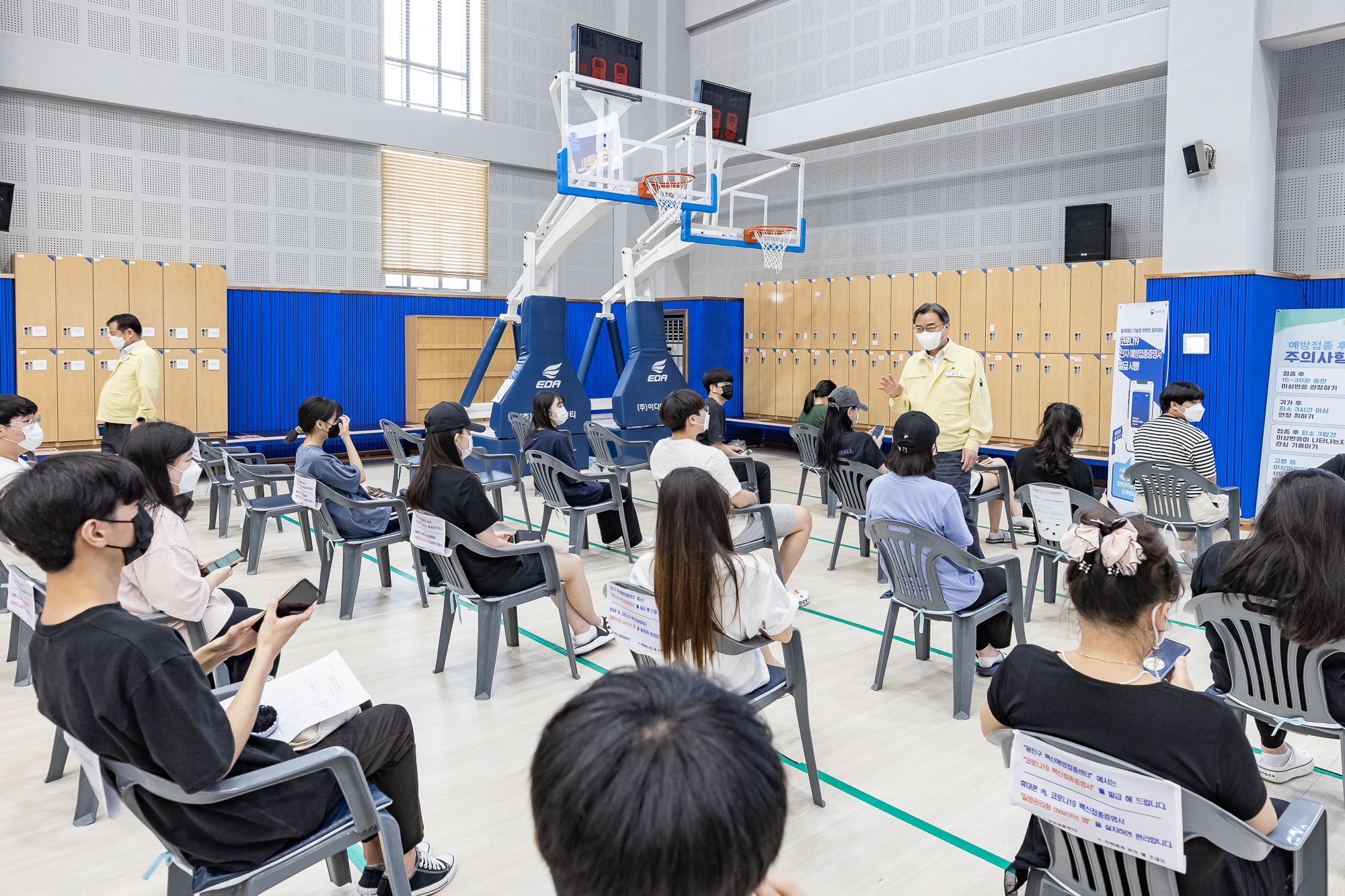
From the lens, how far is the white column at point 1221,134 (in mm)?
6984

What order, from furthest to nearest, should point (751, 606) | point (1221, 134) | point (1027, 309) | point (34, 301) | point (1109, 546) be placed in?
point (1027, 309) < point (34, 301) < point (1221, 134) < point (751, 606) < point (1109, 546)

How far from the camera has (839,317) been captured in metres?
10.9

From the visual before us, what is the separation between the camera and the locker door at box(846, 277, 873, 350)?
416 inches

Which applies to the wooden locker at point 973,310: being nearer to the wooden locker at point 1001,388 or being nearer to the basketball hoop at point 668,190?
the wooden locker at point 1001,388

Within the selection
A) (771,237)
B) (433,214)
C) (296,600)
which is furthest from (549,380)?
(296,600)

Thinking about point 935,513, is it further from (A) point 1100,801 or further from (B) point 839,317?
(B) point 839,317

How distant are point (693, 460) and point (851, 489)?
58.9 inches

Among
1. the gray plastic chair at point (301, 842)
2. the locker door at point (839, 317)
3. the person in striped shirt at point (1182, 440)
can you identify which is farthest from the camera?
the locker door at point (839, 317)

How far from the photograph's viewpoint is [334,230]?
11.3 m

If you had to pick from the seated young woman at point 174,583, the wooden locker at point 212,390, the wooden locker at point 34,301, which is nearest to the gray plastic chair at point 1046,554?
the seated young woman at point 174,583

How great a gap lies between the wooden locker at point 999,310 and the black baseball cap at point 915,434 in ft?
20.0

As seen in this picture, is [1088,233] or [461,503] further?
[1088,233]

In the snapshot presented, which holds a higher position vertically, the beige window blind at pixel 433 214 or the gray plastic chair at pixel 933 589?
the beige window blind at pixel 433 214

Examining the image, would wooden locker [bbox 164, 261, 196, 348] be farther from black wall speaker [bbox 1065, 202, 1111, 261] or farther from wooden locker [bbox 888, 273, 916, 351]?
black wall speaker [bbox 1065, 202, 1111, 261]
